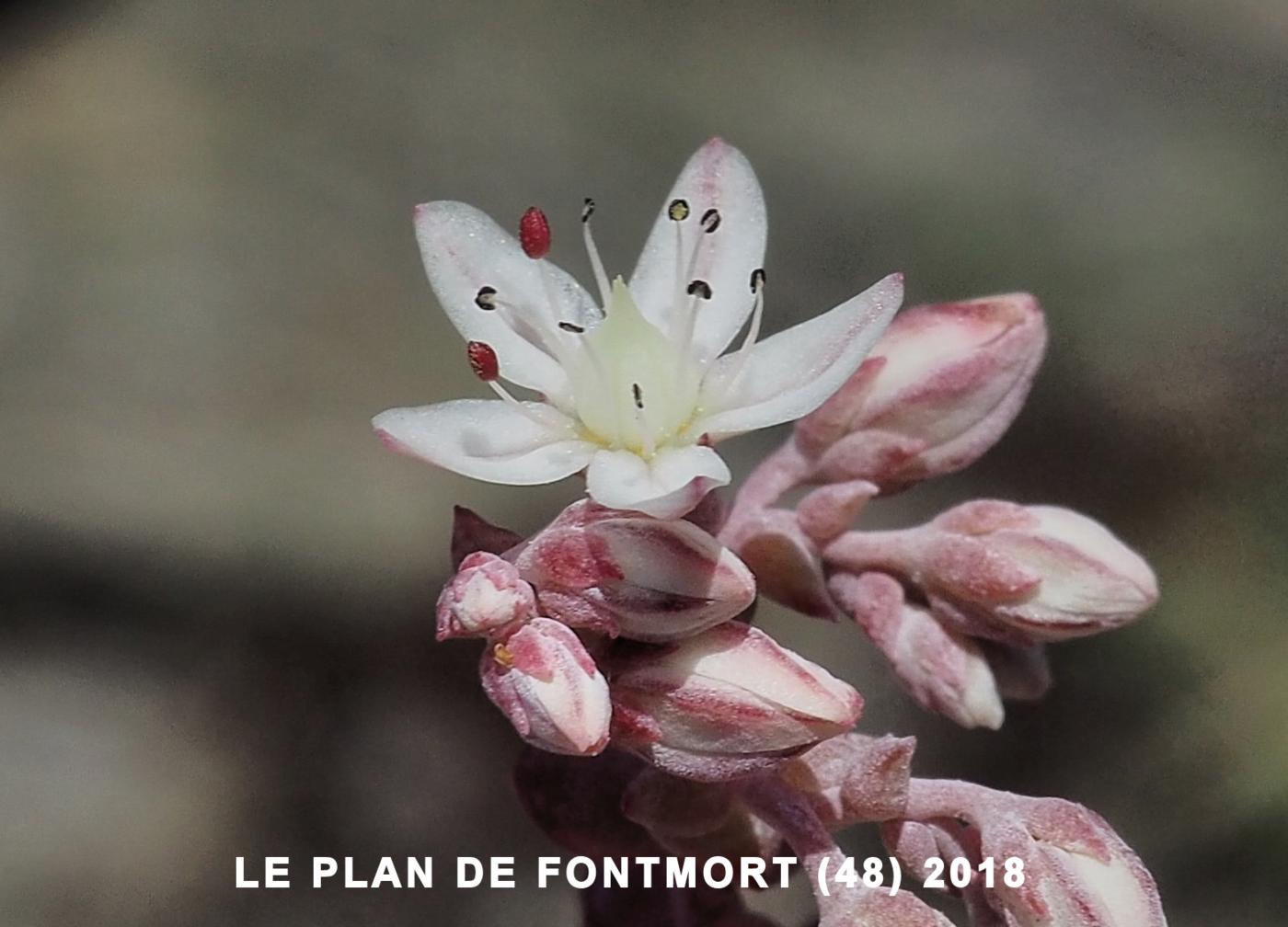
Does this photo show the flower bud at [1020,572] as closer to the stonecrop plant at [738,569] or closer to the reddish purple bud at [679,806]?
the stonecrop plant at [738,569]

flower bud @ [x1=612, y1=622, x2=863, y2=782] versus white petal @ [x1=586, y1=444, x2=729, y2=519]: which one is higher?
white petal @ [x1=586, y1=444, x2=729, y2=519]

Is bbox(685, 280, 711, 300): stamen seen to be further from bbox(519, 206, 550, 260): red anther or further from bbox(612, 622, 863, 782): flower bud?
bbox(612, 622, 863, 782): flower bud

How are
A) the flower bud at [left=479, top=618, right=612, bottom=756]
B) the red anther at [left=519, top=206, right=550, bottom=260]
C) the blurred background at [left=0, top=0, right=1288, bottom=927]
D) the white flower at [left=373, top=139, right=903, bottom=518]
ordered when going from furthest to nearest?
the blurred background at [left=0, top=0, right=1288, bottom=927] < the red anther at [left=519, top=206, right=550, bottom=260] < the white flower at [left=373, top=139, right=903, bottom=518] < the flower bud at [left=479, top=618, right=612, bottom=756]

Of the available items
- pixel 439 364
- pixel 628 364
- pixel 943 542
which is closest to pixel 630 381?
pixel 628 364

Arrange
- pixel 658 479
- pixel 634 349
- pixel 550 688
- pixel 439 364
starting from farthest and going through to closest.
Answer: pixel 439 364, pixel 634 349, pixel 658 479, pixel 550 688

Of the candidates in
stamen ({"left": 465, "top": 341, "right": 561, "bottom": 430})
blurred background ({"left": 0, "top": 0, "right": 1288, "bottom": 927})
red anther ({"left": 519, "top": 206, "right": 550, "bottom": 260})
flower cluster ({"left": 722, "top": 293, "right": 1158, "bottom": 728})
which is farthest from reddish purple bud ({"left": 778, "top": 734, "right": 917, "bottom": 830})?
blurred background ({"left": 0, "top": 0, "right": 1288, "bottom": 927})

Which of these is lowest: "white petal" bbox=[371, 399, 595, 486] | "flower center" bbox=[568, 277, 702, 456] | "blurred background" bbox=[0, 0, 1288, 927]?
"white petal" bbox=[371, 399, 595, 486]

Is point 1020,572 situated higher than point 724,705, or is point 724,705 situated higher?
point 1020,572

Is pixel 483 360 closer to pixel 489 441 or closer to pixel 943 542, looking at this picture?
pixel 489 441
